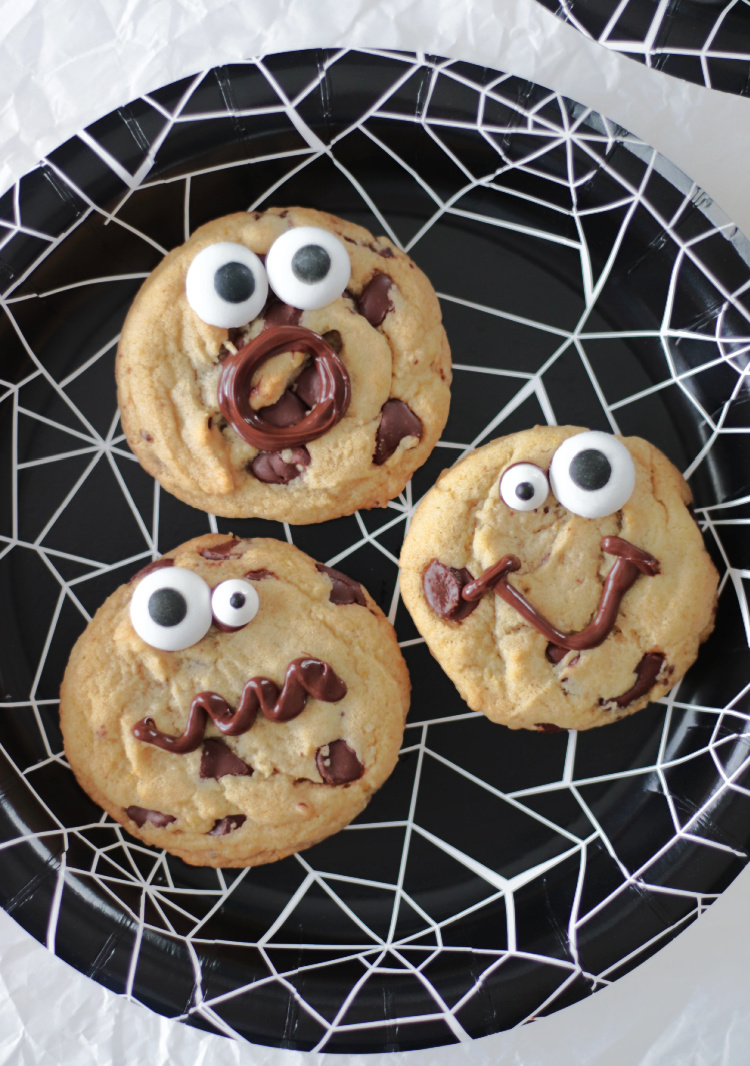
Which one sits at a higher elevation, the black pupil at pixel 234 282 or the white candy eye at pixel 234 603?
the black pupil at pixel 234 282

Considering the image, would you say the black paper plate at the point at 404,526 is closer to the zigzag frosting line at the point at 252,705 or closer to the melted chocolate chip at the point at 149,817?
the melted chocolate chip at the point at 149,817

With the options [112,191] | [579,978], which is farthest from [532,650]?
[112,191]

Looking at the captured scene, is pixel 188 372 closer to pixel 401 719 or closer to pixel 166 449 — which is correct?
pixel 166 449

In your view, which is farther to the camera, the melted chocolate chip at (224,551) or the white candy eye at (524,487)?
the melted chocolate chip at (224,551)

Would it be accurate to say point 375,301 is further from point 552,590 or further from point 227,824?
point 227,824

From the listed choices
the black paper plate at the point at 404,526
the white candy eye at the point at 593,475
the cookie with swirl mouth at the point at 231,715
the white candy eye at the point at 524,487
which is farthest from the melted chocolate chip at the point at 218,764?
the white candy eye at the point at 593,475
